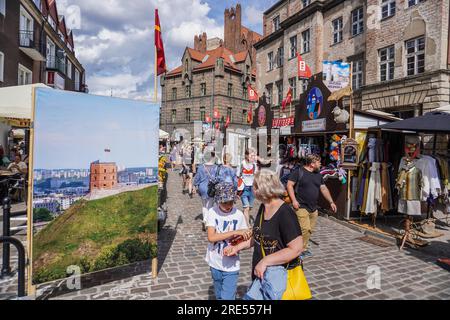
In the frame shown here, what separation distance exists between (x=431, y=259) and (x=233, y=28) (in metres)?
58.8

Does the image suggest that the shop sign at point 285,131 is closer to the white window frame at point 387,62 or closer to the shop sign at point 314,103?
the shop sign at point 314,103

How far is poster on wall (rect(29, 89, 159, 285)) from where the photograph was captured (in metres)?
3.64

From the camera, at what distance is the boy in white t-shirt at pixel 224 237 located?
2.94m

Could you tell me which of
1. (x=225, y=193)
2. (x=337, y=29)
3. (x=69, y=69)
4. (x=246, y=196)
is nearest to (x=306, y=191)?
(x=246, y=196)

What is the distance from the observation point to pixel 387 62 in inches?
718

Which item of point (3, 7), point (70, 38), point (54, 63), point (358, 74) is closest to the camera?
point (3, 7)

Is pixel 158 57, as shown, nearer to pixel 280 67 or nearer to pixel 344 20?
pixel 344 20

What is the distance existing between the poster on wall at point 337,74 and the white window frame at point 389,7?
40.3 ft

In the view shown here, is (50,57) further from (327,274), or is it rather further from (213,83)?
(327,274)

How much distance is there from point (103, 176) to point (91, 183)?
176 mm

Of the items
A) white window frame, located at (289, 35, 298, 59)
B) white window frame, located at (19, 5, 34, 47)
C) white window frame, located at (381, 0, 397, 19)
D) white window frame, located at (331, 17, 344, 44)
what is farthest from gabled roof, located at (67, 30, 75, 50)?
white window frame, located at (381, 0, 397, 19)

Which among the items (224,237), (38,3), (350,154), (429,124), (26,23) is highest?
(38,3)
